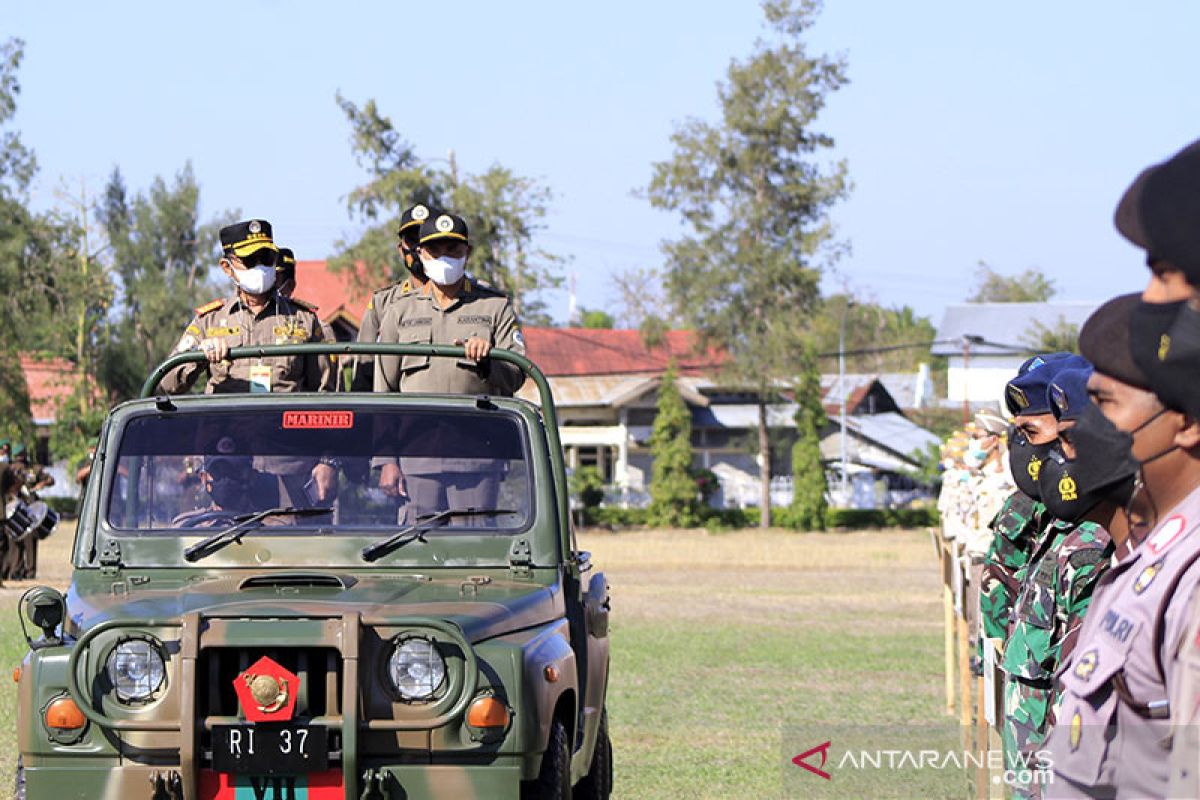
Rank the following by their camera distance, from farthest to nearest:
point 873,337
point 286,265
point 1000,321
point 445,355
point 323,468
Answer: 1. point 873,337
2. point 1000,321
3. point 286,265
4. point 445,355
5. point 323,468

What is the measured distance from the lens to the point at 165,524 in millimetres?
6738

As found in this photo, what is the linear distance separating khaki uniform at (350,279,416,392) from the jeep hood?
2334mm

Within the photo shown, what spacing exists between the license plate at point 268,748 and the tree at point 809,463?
47.1 m

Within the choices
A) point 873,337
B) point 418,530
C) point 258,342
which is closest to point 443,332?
point 258,342

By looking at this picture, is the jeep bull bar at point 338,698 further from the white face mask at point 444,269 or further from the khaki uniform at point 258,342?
the white face mask at point 444,269

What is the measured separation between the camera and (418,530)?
21.7 feet

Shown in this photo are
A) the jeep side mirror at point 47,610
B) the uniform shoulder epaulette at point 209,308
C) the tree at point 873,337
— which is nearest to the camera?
the jeep side mirror at point 47,610

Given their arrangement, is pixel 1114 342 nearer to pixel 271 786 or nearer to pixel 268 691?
pixel 268 691

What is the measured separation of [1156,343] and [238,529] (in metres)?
4.13

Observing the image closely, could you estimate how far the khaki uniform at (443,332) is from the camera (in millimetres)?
8250

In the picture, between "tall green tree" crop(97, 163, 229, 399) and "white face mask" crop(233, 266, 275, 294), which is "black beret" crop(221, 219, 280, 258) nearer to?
"white face mask" crop(233, 266, 275, 294)

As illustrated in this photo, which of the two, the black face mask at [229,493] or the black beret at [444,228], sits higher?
the black beret at [444,228]

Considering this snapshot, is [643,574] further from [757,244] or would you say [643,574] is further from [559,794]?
[559,794]

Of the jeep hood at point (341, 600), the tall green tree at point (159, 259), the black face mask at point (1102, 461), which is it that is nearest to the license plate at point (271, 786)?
the jeep hood at point (341, 600)
